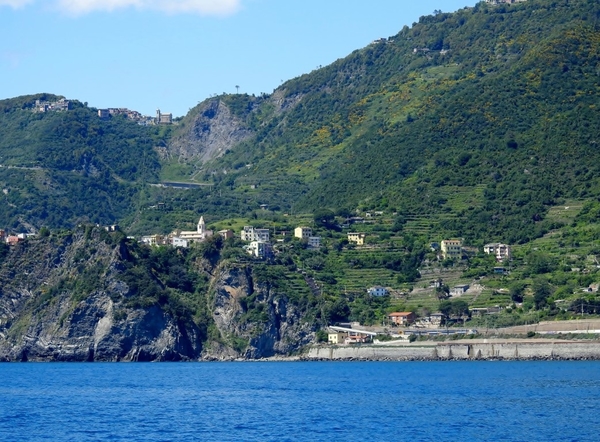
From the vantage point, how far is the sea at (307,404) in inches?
2249

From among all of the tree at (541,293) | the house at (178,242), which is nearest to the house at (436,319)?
the tree at (541,293)

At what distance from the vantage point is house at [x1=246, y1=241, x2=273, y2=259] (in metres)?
135

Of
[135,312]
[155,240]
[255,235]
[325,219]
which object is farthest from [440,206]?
[135,312]

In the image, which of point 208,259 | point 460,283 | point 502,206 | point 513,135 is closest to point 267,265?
point 208,259

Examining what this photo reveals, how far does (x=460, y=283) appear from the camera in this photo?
129 meters

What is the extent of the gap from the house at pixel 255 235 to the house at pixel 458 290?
81.8 ft

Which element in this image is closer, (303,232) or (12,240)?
(12,240)

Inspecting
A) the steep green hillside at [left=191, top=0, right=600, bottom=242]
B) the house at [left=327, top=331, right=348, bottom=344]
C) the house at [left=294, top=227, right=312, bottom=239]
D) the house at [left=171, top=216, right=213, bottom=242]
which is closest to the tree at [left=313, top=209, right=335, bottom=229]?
the house at [left=294, top=227, right=312, bottom=239]

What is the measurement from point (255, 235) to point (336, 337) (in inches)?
972

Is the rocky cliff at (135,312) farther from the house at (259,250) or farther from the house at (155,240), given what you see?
the house at (155,240)

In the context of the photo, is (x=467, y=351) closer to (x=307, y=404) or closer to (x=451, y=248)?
(x=451, y=248)

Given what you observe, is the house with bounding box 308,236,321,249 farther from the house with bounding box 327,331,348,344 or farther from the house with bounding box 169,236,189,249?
the house with bounding box 327,331,348,344

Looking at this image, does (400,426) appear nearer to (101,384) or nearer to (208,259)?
(101,384)

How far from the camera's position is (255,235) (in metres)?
145
